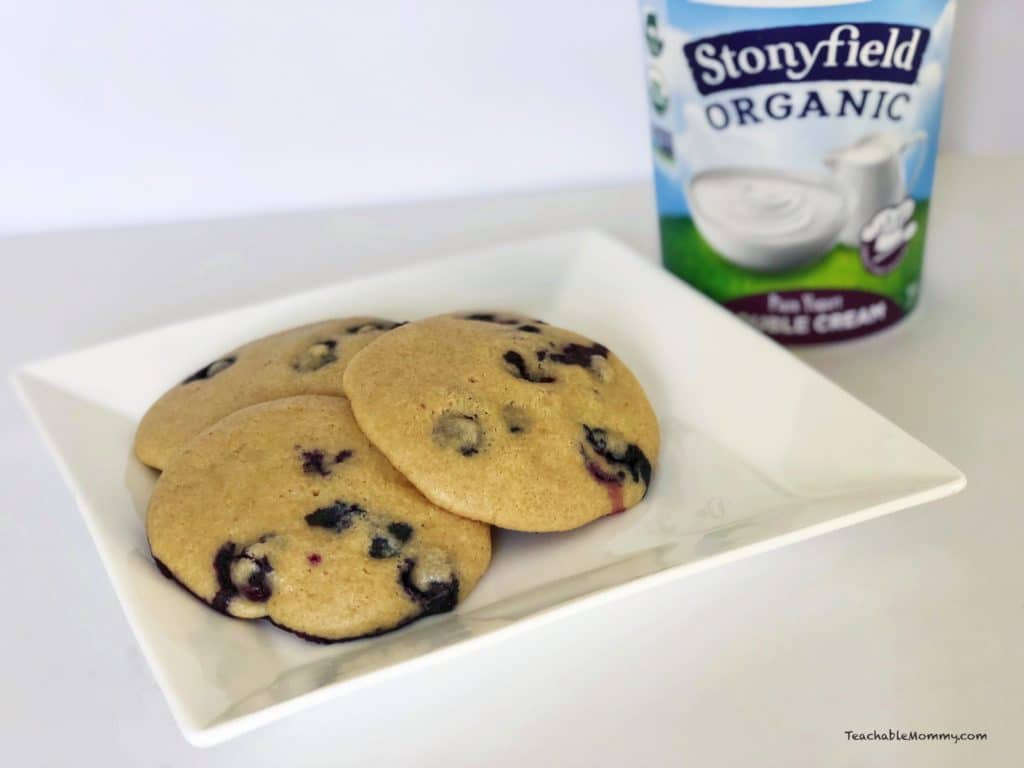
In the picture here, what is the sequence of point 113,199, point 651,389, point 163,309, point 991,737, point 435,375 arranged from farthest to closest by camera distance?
point 113,199 < point 163,309 < point 651,389 < point 435,375 < point 991,737

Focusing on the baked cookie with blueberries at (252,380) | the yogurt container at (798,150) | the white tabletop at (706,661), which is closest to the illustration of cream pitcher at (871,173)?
the yogurt container at (798,150)

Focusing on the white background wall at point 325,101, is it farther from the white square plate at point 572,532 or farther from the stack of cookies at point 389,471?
the stack of cookies at point 389,471

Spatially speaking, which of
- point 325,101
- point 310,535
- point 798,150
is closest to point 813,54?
point 798,150

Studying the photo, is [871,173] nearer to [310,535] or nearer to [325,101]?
[310,535]

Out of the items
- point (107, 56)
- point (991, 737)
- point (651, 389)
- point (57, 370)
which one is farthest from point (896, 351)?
point (107, 56)

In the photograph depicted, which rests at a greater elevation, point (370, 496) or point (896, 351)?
point (370, 496)

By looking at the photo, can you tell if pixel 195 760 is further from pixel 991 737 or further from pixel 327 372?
pixel 991 737

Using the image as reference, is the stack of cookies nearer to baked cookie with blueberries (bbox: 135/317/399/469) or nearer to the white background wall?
baked cookie with blueberries (bbox: 135/317/399/469)

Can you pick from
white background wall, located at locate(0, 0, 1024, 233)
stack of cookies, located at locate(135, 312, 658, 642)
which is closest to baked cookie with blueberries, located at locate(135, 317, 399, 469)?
stack of cookies, located at locate(135, 312, 658, 642)
